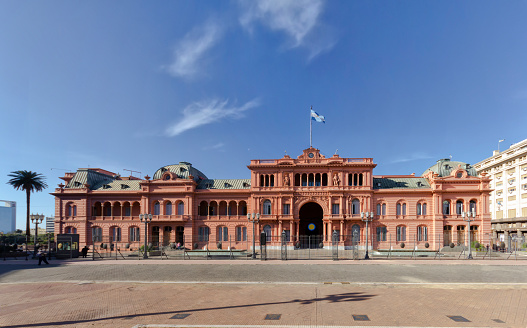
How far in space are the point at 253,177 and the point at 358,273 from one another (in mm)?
33518

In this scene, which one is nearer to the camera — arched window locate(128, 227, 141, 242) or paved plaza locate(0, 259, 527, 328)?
paved plaza locate(0, 259, 527, 328)

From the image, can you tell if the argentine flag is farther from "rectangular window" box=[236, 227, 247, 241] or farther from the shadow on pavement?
the shadow on pavement

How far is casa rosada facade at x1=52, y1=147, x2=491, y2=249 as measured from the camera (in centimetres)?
5316

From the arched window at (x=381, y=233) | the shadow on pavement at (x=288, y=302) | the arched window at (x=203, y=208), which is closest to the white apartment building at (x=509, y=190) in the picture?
the arched window at (x=381, y=233)

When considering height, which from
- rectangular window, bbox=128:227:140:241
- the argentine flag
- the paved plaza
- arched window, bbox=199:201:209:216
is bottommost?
rectangular window, bbox=128:227:140:241

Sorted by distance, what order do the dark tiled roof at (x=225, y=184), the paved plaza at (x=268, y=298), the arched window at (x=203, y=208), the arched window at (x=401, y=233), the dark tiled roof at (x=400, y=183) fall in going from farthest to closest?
the dark tiled roof at (x=225, y=184) → the arched window at (x=203, y=208) → the dark tiled roof at (x=400, y=183) → the arched window at (x=401, y=233) → the paved plaza at (x=268, y=298)

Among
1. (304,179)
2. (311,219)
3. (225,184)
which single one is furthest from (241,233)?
(304,179)

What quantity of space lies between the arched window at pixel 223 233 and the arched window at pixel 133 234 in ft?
48.9

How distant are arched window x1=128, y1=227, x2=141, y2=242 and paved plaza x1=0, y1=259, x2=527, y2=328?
31.2m

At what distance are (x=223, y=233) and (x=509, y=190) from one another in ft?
234

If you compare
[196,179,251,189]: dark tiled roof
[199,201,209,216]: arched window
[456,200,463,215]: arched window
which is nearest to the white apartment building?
[456,200,463,215]: arched window

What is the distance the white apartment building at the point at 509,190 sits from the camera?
233ft

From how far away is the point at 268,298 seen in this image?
16688 millimetres

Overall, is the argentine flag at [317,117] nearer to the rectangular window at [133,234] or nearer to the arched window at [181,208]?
the arched window at [181,208]
